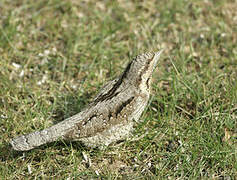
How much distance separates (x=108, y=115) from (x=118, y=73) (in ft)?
4.81

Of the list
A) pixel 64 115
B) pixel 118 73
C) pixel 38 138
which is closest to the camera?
pixel 38 138

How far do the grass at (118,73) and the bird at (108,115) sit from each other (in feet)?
0.76

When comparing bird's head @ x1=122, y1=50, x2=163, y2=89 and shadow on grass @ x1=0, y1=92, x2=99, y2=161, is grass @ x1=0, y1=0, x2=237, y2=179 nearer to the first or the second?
shadow on grass @ x1=0, y1=92, x2=99, y2=161

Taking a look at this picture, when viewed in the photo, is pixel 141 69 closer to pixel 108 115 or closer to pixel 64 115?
pixel 108 115

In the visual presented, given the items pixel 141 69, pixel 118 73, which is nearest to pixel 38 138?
pixel 141 69

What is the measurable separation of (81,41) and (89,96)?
125cm

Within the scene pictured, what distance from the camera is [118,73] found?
5.67m

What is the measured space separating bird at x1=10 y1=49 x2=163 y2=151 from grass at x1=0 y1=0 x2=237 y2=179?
0.76 ft

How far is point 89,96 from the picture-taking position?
17.6 feet

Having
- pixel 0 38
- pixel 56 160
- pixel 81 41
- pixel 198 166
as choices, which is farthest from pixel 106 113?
pixel 0 38

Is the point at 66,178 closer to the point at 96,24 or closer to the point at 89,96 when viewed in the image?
the point at 89,96

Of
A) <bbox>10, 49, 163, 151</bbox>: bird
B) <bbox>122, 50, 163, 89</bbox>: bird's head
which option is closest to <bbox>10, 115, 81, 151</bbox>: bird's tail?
<bbox>10, 49, 163, 151</bbox>: bird

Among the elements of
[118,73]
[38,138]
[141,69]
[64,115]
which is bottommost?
[64,115]

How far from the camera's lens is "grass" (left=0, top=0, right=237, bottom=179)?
4.47 metres
